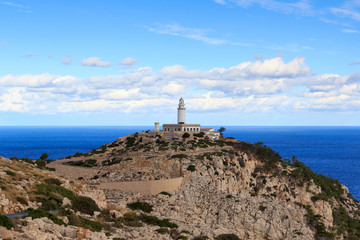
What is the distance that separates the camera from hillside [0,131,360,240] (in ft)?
86.6

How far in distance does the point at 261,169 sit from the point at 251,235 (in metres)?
25.0

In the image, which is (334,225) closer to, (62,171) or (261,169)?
(261,169)

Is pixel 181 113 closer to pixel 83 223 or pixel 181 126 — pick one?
pixel 181 126

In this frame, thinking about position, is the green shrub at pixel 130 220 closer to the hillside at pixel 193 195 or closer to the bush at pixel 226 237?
the hillside at pixel 193 195

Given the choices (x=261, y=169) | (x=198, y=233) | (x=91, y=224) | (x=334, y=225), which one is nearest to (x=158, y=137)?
(x=261, y=169)

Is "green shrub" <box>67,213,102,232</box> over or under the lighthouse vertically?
under

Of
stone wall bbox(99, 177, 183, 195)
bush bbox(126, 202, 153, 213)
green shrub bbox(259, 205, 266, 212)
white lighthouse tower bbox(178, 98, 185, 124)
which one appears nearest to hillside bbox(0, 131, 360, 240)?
green shrub bbox(259, 205, 266, 212)

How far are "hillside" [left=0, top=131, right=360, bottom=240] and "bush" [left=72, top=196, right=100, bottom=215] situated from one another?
134mm

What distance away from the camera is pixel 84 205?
26656 millimetres

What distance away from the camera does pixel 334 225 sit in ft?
190

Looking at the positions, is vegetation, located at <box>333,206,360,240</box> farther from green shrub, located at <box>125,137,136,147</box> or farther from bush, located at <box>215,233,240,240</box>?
green shrub, located at <box>125,137,136,147</box>

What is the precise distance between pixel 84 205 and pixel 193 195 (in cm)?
2357

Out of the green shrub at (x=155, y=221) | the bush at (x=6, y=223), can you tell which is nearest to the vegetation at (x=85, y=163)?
→ the green shrub at (x=155, y=221)

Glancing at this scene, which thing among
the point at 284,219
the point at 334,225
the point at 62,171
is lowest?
the point at 334,225
